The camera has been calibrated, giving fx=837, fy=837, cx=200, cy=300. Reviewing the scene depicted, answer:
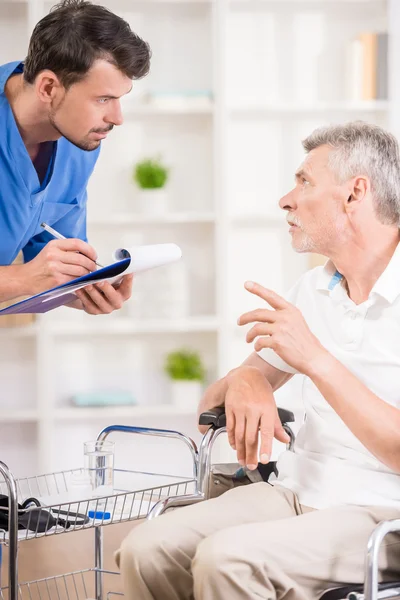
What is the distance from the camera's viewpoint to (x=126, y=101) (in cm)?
400

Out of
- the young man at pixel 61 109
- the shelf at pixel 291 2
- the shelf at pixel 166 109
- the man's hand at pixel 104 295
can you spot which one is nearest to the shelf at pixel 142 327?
the shelf at pixel 166 109

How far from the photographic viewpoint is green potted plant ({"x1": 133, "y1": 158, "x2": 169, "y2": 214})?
12.7ft

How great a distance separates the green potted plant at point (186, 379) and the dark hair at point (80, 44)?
85.4 inches

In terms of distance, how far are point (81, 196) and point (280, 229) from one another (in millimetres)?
1978

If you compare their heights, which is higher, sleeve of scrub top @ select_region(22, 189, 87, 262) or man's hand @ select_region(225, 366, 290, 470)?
sleeve of scrub top @ select_region(22, 189, 87, 262)

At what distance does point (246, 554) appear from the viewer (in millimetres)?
1368

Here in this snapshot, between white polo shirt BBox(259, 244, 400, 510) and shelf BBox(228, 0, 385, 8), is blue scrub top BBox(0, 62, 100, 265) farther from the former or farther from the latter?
shelf BBox(228, 0, 385, 8)

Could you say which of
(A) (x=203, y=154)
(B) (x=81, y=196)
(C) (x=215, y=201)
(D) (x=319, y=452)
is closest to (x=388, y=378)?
(D) (x=319, y=452)

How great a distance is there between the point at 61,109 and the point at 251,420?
82 centimetres

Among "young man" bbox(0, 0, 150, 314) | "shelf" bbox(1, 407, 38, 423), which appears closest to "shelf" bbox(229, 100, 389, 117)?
"shelf" bbox(1, 407, 38, 423)

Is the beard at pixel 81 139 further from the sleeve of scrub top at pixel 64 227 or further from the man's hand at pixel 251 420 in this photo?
the man's hand at pixel 251 420

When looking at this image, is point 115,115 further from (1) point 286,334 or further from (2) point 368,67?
Answer: (2) point 368,67

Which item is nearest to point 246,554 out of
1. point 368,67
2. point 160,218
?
point 160,218

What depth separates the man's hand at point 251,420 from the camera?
5.23 feet
